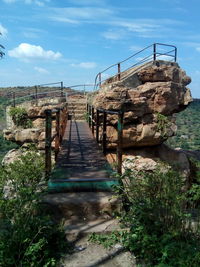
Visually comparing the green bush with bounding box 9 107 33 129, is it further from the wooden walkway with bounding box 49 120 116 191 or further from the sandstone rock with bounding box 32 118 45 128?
the wooden walkway with bounding box 49 120 116 191

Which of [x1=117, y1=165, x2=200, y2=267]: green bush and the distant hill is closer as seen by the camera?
[x1=117, y1=165, x2=200, y2=267]: green bush

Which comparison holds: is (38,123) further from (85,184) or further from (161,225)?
(161,225)

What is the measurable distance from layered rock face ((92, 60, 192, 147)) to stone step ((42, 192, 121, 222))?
8.08 m

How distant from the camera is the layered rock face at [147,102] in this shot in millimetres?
12234

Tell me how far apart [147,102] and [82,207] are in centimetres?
950

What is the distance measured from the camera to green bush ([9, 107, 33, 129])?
1216cm

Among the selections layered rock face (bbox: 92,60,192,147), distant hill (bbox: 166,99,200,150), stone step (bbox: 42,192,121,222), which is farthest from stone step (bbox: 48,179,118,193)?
distant hill (bbox: 166,99,200,150)

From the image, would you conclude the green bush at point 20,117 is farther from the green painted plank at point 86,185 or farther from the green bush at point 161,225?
the green bush at point 161,225

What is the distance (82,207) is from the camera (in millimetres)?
4090

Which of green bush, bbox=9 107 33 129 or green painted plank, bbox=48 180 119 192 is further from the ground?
green bush, bbox=9 107 33 129

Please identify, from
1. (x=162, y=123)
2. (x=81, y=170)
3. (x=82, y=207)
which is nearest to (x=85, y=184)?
(x=82, y=207)

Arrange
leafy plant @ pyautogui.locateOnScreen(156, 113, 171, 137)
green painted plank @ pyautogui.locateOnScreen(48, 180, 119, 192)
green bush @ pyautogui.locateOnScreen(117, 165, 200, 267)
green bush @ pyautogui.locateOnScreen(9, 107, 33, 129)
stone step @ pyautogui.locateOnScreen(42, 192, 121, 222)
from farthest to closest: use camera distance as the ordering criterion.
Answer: leafy plant @ pyautogui.locateOnScreen(156, 113, 171, 137)
green bush @ pyautogui.locateOnScreen(9, 107, 33, 129)
green painted plank @ pyautogui.locateOnScreen(48, 180, 119, 192)
stone step @ pyautogui.locateOnScreen(42, 192, 121, 222)
green bush @ pyautogui.locateOnScreen(117, 165, 200, 267)

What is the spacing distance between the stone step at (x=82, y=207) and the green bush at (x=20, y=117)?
8554 millimetres

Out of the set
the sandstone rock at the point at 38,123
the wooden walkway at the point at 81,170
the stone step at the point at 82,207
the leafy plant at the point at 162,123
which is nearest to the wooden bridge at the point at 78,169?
the wooden walkway at the point at 81,170
